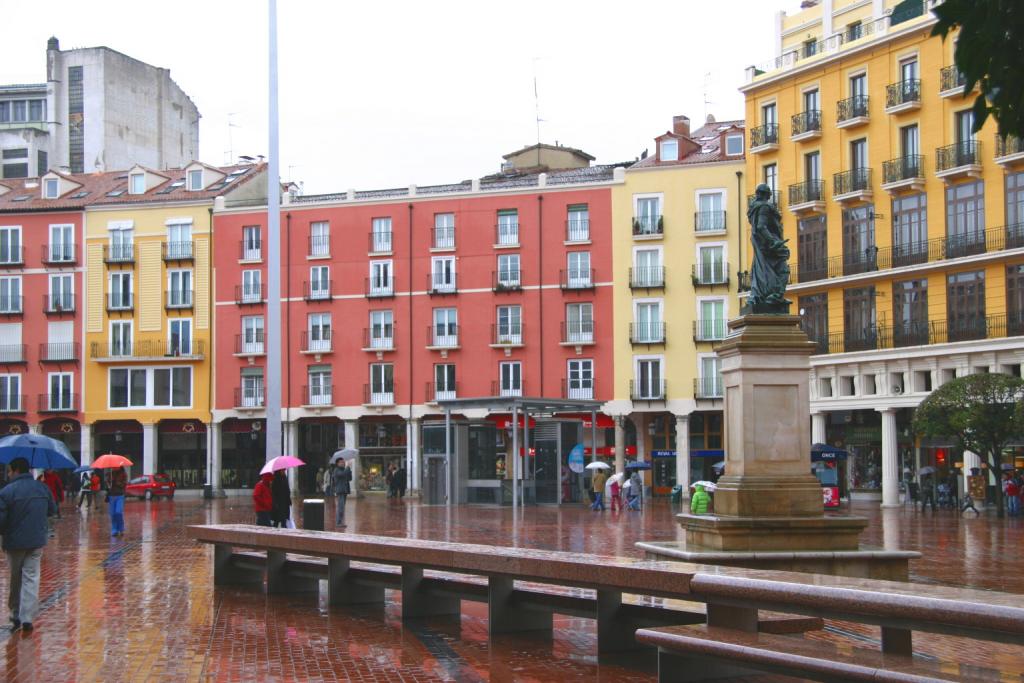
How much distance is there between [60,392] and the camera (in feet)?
235

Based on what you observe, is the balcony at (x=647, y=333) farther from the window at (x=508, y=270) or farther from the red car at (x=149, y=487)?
the red car at (x=149, y=487)

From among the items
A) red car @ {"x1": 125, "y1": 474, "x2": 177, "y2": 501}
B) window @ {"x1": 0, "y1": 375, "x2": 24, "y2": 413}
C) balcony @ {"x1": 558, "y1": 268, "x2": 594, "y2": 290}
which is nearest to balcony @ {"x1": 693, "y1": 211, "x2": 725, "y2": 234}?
balcony @ {"x1": 558, "y1": 268, "x2": 594, "y2": 290}

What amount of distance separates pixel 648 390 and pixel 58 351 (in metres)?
30.4

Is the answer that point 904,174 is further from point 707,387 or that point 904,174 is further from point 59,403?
point 59,403

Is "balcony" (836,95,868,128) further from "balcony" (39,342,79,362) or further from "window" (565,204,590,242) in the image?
"balcony" (39,342,79,362)

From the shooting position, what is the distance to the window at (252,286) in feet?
229

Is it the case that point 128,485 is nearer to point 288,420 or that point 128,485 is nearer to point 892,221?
point 288,420

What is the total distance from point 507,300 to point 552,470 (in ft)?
56.1

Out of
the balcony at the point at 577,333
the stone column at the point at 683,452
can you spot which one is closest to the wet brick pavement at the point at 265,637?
the stone column at the point at 683,452

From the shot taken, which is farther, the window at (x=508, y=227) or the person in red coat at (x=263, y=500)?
the window at (x=508, y=227)

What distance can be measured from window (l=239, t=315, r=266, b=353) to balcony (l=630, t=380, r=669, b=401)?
1868 cm

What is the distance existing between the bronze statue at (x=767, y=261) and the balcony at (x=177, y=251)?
54825 mm

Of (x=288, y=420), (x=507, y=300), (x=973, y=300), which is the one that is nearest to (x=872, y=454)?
(x=973, y=300)

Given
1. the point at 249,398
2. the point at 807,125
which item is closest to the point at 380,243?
the point at 249,398
